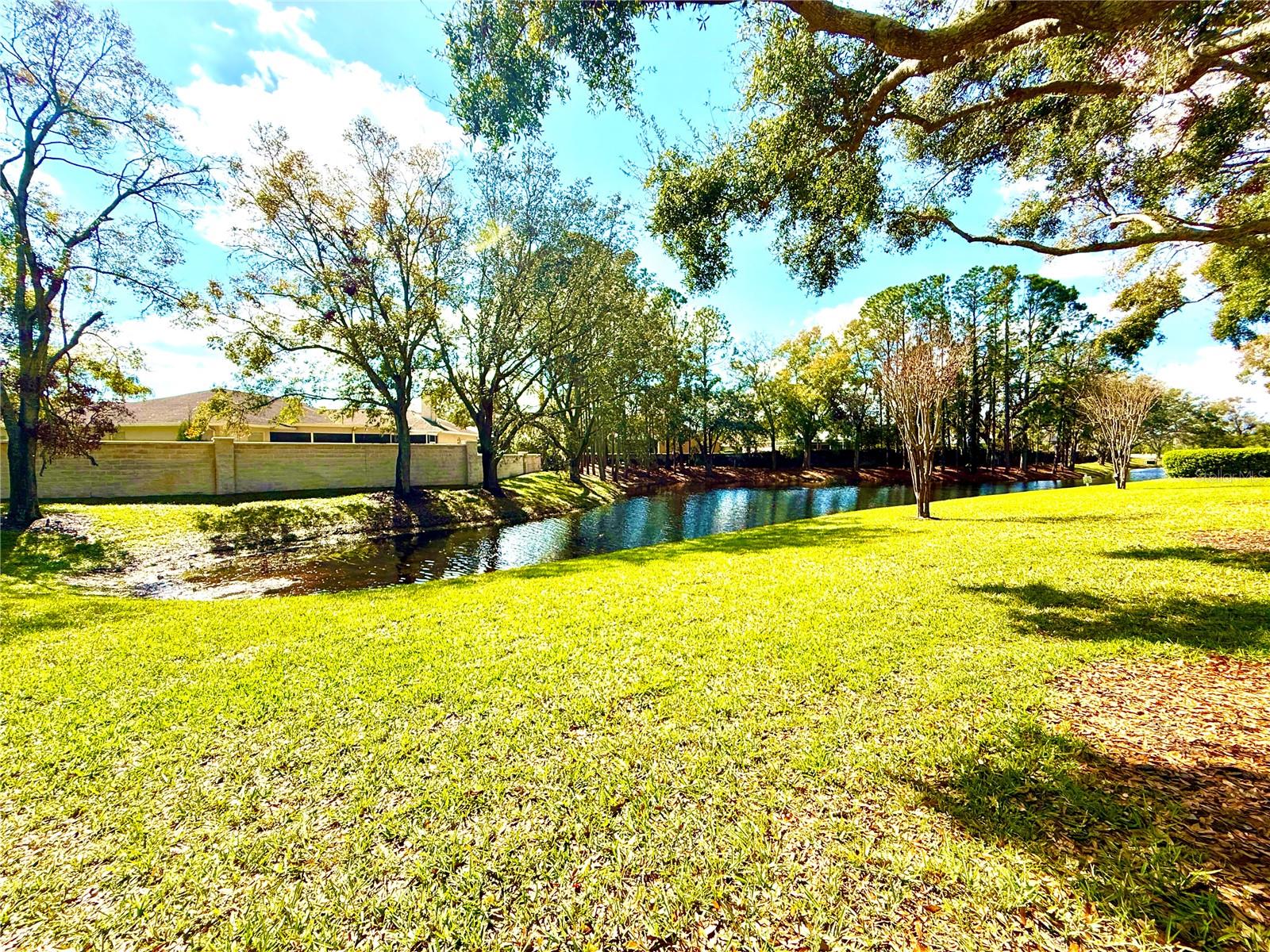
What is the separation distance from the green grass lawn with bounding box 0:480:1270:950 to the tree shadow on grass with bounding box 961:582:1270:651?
42mm

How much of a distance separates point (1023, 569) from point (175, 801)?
9.25 m

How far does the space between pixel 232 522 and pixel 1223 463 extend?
42746mm

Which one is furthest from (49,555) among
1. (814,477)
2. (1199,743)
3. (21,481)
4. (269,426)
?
(814,477)

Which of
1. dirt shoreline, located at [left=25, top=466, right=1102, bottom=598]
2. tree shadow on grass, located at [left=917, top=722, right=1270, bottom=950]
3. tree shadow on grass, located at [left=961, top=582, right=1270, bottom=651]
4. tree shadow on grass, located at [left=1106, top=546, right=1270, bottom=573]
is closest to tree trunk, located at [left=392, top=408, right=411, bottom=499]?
dirt shoreline, located at [left=25, top=466, right=1102, bottom=598]

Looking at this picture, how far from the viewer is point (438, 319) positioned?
17.8 metres

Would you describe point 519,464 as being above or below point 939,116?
below

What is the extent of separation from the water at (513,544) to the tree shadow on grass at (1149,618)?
8.86 meters

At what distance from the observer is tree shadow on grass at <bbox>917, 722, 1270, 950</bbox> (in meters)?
1.78

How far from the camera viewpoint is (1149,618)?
469 cm

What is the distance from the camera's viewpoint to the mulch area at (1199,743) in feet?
6.58

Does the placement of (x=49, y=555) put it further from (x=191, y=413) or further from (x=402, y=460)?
(x=191, y=413)

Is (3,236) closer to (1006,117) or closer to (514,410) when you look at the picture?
(514,410)

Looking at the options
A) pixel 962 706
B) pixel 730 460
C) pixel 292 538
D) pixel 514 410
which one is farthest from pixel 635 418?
pixel 962 706

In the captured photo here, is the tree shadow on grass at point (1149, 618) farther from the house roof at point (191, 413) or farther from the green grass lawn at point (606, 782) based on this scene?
the house roof at point (191, 413)
